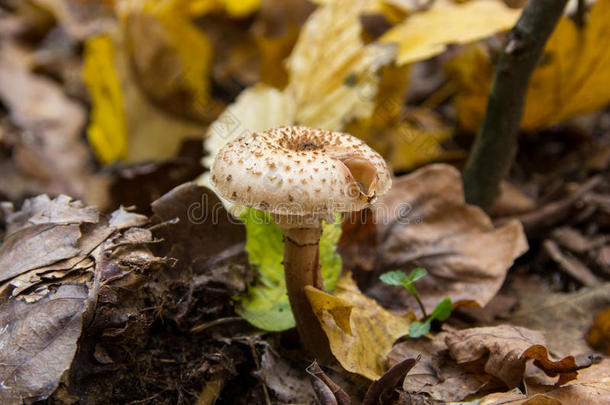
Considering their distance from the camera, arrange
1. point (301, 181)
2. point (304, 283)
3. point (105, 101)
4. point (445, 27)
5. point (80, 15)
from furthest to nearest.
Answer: point (80, 15) < point (105, 101) < point (445, 27) < point (304, 283) < point (301, 181)

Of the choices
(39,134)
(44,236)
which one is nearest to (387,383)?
(44,236)

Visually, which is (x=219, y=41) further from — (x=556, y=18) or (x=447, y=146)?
(x=556, y=18)

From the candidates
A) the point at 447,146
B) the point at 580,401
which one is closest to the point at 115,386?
the point at 580,401

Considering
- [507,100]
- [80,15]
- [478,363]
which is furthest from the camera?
[80,15]

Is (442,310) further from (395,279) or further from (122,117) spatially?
(122,117)

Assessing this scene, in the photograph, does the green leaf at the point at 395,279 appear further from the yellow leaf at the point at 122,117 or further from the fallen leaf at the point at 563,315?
the yellow leaf at the point at 122,117

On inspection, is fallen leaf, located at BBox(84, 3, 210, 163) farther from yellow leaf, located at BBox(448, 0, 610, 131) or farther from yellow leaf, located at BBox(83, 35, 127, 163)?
yellow leaf, located at BBox(448, 0, 610, 131)

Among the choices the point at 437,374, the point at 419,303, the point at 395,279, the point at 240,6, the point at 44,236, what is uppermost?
the point at 240,6

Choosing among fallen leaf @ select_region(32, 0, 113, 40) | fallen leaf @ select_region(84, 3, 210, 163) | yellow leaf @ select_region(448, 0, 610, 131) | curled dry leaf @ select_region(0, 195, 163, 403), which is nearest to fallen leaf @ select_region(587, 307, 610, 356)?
yellow leaf @ select_region(448, 0, 610, 131)
